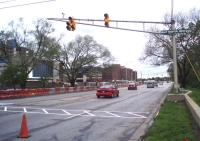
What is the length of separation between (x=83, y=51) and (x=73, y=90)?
17.8 metres

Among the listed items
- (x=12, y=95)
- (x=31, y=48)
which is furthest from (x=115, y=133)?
(x=31, y=48)

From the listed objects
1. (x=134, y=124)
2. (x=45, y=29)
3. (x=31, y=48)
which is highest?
(x=45, y=29)

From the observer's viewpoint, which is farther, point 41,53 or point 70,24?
point 41,53

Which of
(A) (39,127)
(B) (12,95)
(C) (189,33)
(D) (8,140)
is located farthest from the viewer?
(C) (189,33)

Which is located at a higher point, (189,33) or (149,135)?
(189,33)

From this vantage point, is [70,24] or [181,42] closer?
[70,24]

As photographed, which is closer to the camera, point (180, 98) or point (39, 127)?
point (39, 127)

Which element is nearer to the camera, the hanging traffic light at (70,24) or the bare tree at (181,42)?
the hanging traffic light at (70,24)

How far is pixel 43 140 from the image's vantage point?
7363 mm

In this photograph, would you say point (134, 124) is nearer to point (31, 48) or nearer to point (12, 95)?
point (12, 95)

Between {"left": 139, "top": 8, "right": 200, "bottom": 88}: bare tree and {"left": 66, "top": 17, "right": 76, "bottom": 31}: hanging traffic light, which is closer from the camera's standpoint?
{"left": 66, "top": 17, "right": 76, "bottom": 31}: hanging traffic light

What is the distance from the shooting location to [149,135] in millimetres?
7414

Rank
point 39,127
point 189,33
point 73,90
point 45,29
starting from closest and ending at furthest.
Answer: point 39,127, point 189,33, point 73,90, point 45,29

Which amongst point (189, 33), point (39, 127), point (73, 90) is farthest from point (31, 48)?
point (39, 127)
